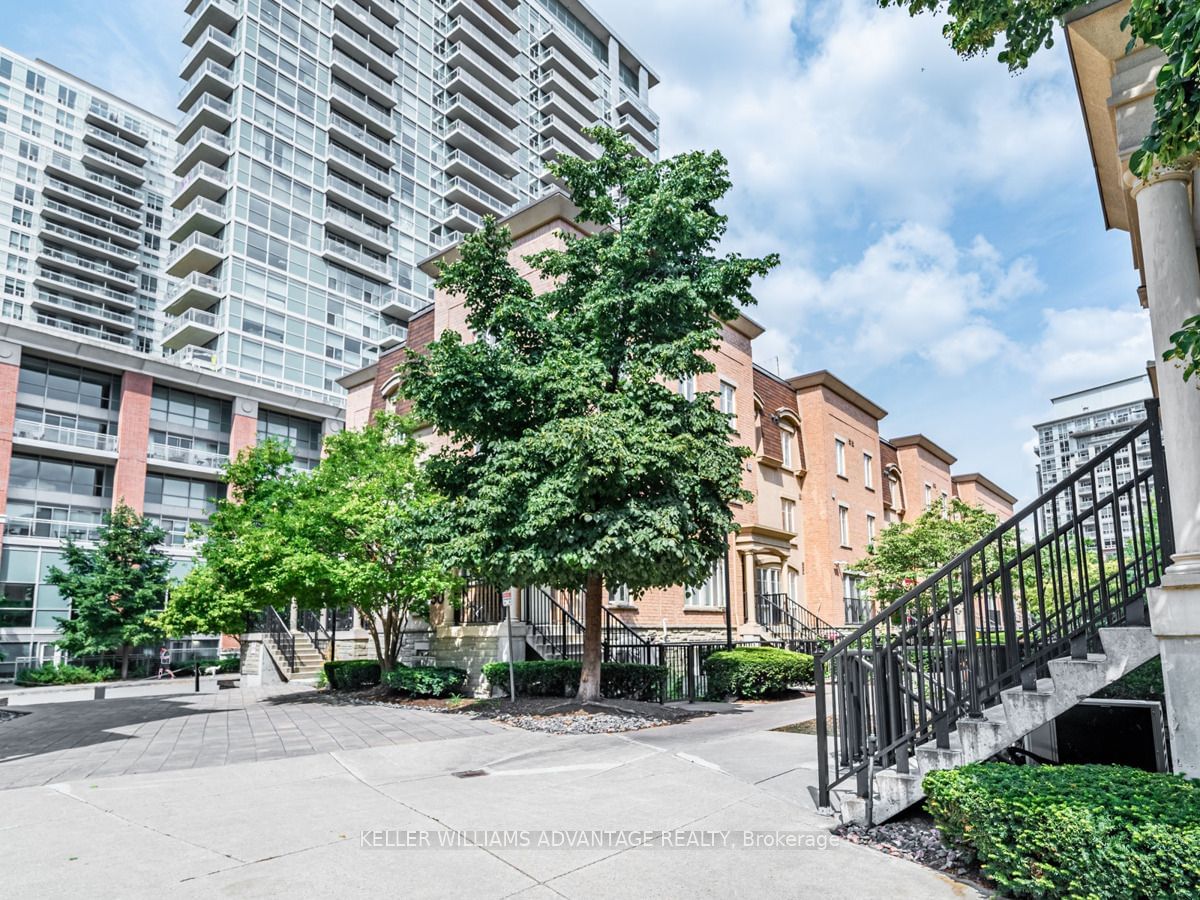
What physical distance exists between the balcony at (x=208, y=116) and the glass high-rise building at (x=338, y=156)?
0.39ft

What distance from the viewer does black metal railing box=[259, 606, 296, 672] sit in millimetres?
24938

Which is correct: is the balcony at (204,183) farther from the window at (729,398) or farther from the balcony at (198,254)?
the window at (729,398)

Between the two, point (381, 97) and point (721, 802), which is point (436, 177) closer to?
point (381, 97)

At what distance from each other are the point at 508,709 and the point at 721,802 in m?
7.62

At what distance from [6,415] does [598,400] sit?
33.8 metres

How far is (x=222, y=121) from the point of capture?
168 ft

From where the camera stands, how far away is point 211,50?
5141cm

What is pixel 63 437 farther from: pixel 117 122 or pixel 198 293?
pixel 117 122

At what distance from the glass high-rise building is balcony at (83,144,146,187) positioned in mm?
10802

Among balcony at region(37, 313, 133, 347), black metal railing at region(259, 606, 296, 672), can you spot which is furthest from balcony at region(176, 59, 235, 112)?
black metal railing at region(259, 606, 296, 672)

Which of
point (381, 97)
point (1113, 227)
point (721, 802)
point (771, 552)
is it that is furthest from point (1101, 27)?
point (381, 97)

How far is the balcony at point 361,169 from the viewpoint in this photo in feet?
186

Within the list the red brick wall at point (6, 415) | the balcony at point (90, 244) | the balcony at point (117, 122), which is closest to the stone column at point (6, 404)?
the red brick wall at point (6, 415)

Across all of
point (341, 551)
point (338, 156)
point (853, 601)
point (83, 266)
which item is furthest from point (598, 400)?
point (83, 266)
